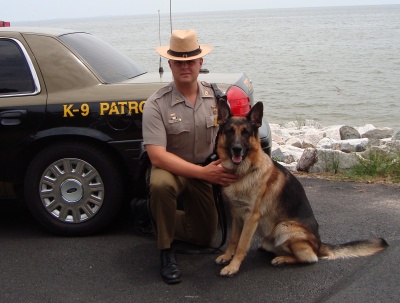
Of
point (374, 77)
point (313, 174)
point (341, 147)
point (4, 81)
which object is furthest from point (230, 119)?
point (374, 77)

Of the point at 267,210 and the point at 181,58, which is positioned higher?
the point at 181,58

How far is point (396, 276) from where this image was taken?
143 inches

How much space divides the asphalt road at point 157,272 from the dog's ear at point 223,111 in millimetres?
1129

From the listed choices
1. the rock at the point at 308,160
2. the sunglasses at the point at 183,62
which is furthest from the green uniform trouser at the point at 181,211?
the rock at the point at 308,160

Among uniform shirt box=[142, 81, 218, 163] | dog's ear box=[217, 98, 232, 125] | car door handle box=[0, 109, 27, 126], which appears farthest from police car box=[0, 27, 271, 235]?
dog's ear box=[217, 98, 232, 125]

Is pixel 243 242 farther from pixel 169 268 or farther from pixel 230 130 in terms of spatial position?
pixel 230 130

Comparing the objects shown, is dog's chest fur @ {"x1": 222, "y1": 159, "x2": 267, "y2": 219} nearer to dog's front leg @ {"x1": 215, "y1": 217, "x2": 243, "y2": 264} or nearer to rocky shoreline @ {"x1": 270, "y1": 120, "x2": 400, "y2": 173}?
dog's front leg @ {"x1": 215, "y1": 217, "x2": 243, "y2": 264}

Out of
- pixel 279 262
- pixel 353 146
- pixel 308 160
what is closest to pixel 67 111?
pixel 279 262

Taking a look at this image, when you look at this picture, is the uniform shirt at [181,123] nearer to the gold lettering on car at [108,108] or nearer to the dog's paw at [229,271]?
the gold lettering on car at [108,108]

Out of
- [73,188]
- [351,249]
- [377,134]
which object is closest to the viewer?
[351,249]

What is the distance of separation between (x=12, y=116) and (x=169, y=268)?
5.88ft

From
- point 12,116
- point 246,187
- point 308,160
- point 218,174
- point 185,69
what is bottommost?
point 308,160

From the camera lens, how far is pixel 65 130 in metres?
4.26

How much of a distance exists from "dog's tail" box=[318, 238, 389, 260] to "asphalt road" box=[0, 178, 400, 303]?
52 millimetres
